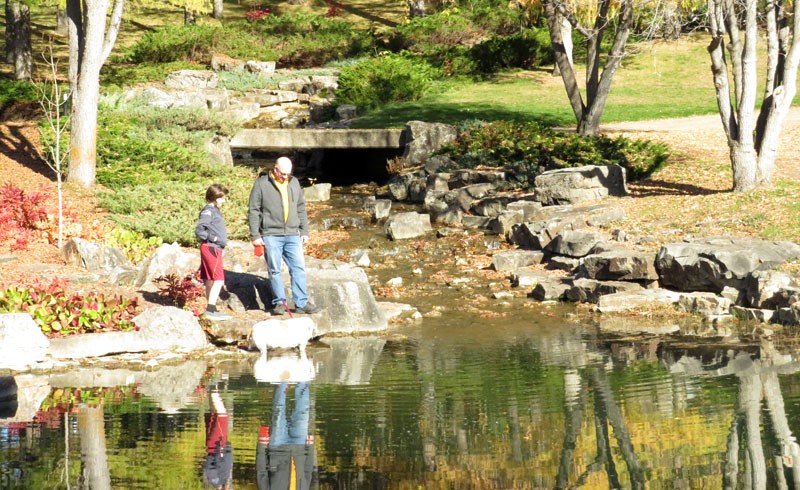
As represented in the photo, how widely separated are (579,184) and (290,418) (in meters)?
12.5

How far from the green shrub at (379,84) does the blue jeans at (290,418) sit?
69.8ft

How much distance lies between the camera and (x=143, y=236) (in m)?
17.6

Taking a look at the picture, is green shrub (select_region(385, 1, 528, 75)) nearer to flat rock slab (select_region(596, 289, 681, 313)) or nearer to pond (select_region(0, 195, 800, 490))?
flat rock slab (select_region(596, 289, 681, 313))

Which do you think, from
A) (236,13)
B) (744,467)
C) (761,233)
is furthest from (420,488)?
(236,13)

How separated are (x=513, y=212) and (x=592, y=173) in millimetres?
1922

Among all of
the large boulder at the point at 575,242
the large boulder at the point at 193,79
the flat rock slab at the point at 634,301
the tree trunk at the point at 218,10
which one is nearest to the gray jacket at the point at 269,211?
the flat rock slab at the point at 634,301

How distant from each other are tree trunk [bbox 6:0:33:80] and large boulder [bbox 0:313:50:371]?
75.3 ft

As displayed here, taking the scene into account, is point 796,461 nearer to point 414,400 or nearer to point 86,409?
point 414,400

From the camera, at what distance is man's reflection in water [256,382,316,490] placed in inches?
280

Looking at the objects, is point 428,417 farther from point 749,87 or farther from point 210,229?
point 749,87

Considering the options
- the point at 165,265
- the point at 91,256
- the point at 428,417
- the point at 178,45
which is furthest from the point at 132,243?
the point at 178,45

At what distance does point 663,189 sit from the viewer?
67.6 feet

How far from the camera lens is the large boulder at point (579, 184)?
20.2 metres

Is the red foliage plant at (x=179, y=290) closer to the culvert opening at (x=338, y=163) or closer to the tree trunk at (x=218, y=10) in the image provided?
the culvert opening at (x=338, y=163)
